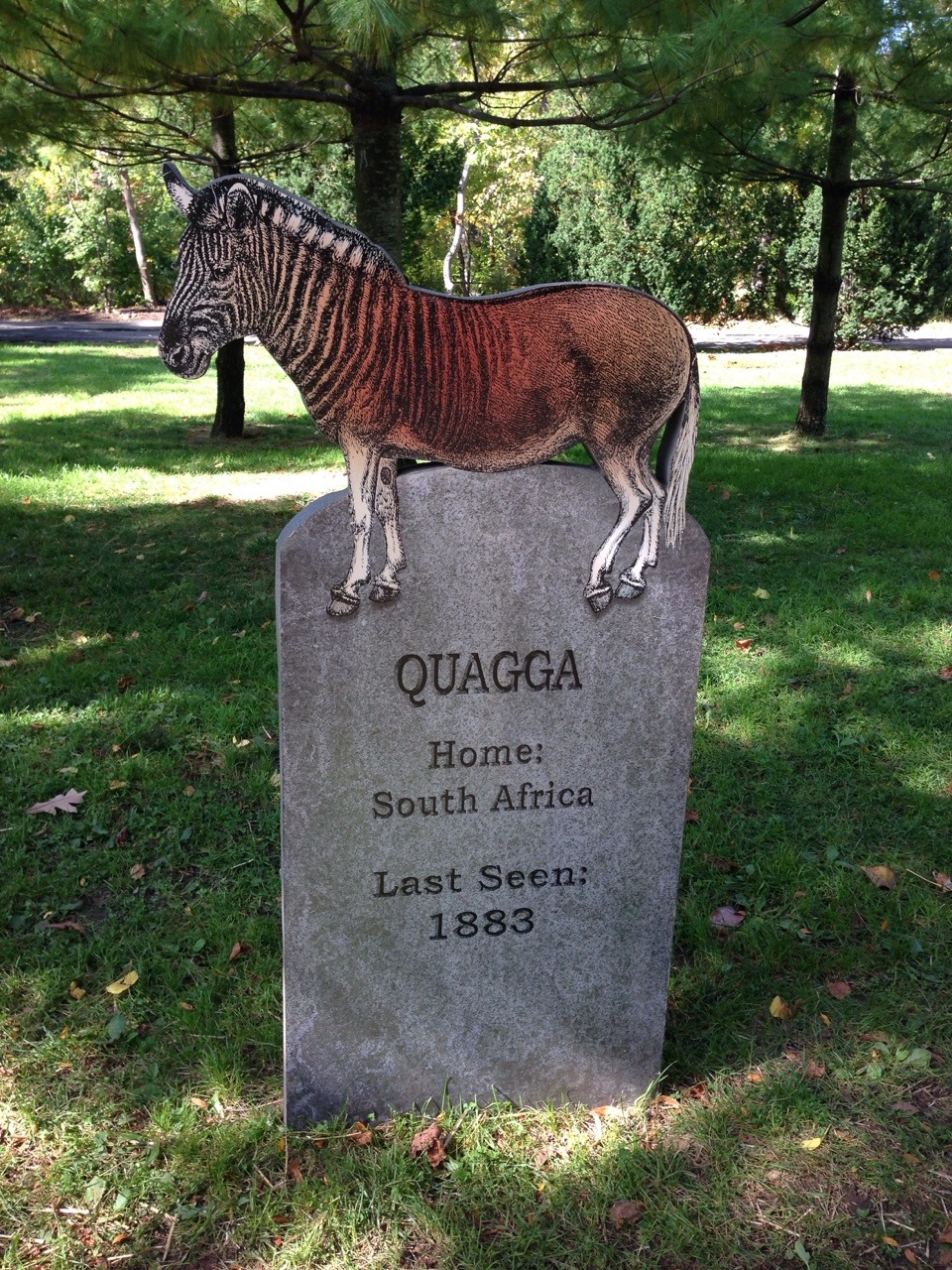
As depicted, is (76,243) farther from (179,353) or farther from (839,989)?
(839,989)

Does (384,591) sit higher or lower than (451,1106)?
higher

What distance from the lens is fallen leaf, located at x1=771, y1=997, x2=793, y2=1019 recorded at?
315 centimetres

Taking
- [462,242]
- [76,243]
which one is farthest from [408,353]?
[76,243]

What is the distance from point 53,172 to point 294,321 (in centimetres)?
2560

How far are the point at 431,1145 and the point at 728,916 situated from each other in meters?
1.34

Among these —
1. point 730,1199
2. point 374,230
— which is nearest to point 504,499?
point 730,1199

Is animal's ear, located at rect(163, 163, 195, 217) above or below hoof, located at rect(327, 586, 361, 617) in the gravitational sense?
above

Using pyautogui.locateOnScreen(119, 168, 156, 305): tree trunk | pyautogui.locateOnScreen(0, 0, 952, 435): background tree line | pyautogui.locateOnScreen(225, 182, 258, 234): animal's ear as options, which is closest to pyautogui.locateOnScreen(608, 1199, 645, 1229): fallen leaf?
pyautogui.locateOnScreen(225, 182, 258, 234): animal's ear

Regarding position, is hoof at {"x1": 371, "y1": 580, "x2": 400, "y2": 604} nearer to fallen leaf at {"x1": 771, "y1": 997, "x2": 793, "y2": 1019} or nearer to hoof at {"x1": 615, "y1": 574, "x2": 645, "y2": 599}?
hoof at {"x1": 615, "y1": 574, "x2": 645, "y2": 599}

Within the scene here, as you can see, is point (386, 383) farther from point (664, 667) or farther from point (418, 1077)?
point (418, 1077)

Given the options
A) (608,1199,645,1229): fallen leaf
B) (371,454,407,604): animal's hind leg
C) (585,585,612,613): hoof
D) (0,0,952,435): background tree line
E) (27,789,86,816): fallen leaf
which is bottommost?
(608,1199,645,1229): fallen leaf

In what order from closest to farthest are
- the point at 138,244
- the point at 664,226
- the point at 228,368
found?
the point at 228,368 < the point at 664,226 < the point at 138,244

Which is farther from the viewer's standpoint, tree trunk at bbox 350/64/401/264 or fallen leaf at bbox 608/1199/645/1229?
tree trunk at bbox 350/64/401/264

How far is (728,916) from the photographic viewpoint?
3576mm
